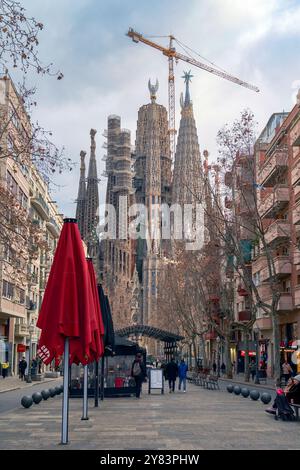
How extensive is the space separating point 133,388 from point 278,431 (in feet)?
43.2

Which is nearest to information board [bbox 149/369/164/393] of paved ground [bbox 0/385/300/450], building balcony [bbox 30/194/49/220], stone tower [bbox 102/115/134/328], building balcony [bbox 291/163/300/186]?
paved ground [bbox 0/385/300/450]

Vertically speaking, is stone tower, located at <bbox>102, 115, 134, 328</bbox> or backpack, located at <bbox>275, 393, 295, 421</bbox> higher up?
stone tower, located at <bbox>102, 115, 134, 328</bbox>

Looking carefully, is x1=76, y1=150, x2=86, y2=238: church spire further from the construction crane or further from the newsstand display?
the newsstand display

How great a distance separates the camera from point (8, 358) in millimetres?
54188

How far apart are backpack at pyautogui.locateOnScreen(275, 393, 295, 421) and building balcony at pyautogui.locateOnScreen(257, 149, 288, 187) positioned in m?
28.4

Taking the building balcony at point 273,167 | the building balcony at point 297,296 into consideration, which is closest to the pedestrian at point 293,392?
the building balcony at point 297,296

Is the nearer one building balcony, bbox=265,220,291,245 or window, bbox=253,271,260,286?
building balcony, bbox=265,220,291,245

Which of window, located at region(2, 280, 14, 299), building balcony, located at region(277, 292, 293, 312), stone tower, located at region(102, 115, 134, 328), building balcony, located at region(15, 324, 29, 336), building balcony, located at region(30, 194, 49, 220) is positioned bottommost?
building balcony, located at region(15, 324, 29, 336)

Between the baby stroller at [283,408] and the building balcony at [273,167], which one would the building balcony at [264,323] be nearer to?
the building balcony at [273,167]

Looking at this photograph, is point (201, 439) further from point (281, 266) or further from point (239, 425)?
point (281, 266)

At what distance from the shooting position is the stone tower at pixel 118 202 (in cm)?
14175

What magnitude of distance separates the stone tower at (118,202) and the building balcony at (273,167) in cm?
8737

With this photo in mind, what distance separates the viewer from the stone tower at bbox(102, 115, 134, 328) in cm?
14175

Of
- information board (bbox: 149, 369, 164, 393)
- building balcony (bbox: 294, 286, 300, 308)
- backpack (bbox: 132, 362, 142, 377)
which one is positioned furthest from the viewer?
building balcony (bbox: 294, 286, 300, 308)
